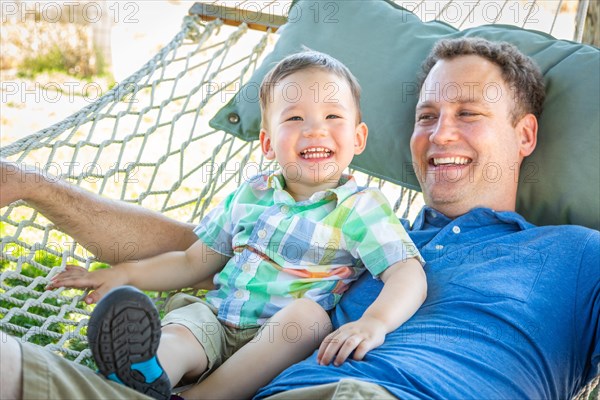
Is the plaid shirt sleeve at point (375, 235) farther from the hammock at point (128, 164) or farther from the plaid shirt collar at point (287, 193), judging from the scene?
the hammock at point (128, 164)

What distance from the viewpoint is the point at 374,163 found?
2145 mm

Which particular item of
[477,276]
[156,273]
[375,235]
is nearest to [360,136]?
[375,235]

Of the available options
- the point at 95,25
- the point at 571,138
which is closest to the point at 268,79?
the point at 571,138

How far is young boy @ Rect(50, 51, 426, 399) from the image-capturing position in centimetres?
149

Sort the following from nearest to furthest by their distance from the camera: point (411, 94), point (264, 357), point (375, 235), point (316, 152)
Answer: point (264, 357) → point (375, 235) → point (316, 152) → point (411, 94)

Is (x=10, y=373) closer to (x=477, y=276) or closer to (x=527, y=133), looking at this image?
(x=477, y=276)

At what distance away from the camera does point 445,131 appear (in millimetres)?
1847

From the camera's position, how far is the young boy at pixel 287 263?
1.49 metres

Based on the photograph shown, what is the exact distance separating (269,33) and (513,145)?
47.3 inches

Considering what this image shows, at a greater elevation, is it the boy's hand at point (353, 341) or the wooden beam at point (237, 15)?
the wooden beam at point (237, 15)

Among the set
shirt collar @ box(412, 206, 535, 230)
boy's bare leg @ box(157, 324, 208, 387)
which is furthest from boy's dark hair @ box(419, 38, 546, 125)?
boy's bare leg @ box(157, 324, 208, 387)

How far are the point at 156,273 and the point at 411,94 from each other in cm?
82

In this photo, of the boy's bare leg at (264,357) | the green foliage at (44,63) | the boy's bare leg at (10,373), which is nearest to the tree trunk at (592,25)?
the boy's bare leg at (264,357)

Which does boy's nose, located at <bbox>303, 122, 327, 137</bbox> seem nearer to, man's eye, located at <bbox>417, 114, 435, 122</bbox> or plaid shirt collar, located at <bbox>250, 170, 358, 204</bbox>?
plaid shirt collar, located at <bbox>250, 170, 358, 204</bbox>
